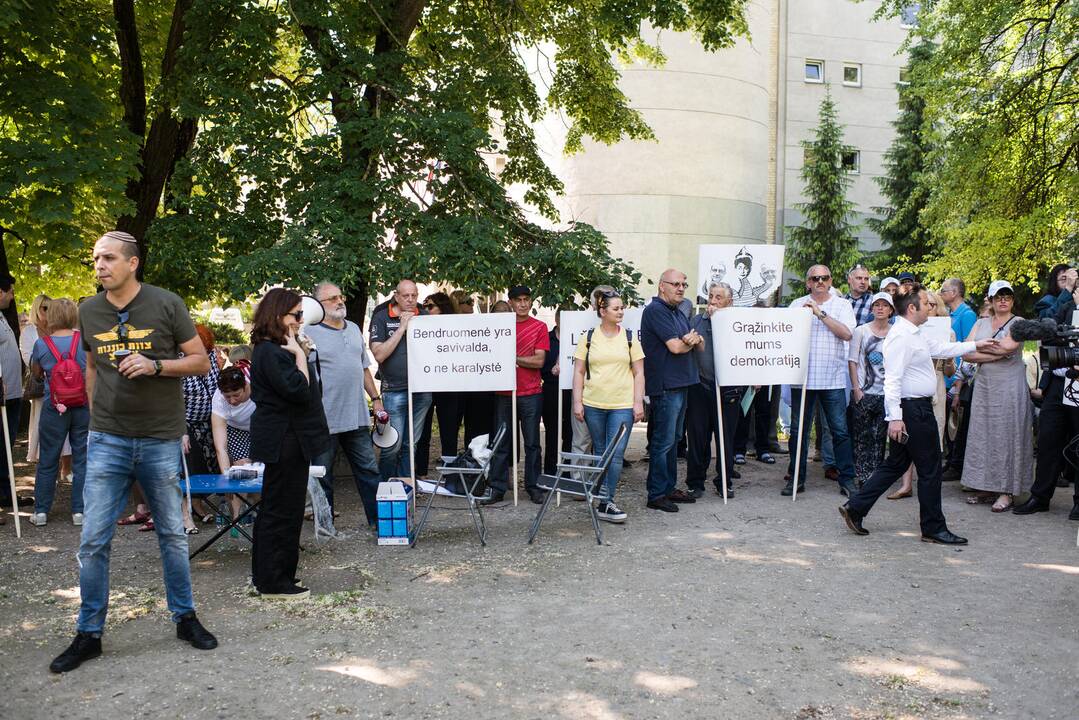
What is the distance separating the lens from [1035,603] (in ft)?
19.9

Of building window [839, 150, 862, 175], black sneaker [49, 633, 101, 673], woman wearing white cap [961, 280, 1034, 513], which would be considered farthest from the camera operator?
building window [839, 150, 862, 175]

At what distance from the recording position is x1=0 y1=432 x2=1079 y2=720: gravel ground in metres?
4.58

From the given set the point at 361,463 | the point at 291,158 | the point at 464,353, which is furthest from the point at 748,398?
the point at 291,158

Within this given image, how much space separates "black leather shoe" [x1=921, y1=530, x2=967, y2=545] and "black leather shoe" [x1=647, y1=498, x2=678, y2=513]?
2193 millimetres

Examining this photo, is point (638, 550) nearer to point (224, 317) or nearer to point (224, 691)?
point (224, 691)

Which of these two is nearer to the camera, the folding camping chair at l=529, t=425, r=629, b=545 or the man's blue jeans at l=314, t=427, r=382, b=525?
the folding camping chair at l=529, t=425, r=629, b=545

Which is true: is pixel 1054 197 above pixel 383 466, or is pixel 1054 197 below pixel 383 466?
above

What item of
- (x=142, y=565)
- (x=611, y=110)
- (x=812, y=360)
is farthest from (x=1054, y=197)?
(x=142, y=565)

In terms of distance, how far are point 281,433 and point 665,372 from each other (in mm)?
4000

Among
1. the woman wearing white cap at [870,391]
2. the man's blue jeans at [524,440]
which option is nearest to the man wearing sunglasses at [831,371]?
the woman wearing white cap at [870,391]

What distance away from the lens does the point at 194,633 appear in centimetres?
530

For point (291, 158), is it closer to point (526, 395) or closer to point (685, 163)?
point (526, 395)

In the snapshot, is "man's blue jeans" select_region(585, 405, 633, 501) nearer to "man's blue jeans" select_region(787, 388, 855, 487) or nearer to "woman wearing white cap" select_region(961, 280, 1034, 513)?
"man's blue jeans" select_region(787, 388, 855, 487)

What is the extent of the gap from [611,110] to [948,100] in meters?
6.40
